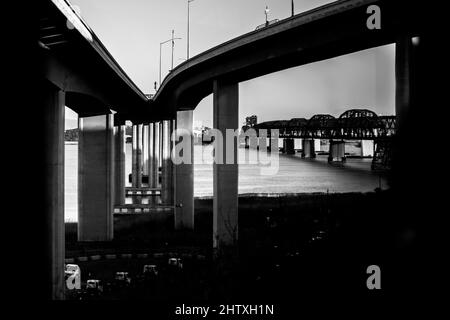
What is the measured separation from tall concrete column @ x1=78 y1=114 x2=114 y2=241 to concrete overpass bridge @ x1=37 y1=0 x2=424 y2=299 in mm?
58

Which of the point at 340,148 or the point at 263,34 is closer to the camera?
the point at 263,34

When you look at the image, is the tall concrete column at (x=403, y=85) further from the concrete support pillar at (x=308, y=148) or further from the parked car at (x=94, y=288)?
the concrete support pillar at (x=308, y=148)

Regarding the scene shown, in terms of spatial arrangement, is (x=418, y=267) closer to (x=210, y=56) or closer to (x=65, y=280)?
(x=65, y=280)

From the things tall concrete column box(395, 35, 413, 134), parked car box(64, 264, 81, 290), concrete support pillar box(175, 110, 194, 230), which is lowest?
parked car box(64, 264, 81, 290)

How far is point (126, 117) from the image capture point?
163ft

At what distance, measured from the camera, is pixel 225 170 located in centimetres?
2366

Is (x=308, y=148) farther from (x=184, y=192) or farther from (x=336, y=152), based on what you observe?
(x=184, y=192)

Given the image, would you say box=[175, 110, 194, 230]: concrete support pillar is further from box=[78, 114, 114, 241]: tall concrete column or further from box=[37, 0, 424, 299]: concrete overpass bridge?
box=[78, 114, 114, 241]: tall concrete column

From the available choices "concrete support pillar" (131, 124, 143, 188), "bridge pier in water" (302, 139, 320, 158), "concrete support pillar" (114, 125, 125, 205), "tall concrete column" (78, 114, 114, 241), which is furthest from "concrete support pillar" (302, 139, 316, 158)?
"tall concrete column" (78, 114, 114, 241)

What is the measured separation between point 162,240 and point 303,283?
19.9m

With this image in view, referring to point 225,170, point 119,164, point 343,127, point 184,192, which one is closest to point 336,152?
point 343,127

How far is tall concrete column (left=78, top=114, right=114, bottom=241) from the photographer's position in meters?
29.4

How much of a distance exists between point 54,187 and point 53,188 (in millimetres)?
49
